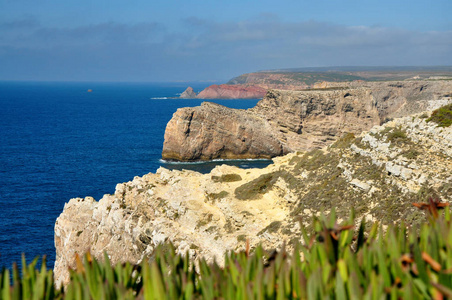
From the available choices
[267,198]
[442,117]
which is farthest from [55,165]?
[442,117]

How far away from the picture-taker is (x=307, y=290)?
7273mm

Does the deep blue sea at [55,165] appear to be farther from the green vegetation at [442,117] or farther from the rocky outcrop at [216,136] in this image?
the green vegetation at [442,117]

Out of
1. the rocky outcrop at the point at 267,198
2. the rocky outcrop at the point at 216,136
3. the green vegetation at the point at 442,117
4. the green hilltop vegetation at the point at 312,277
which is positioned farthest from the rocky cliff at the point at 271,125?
the green hilltop vegetation at the point at 312,277

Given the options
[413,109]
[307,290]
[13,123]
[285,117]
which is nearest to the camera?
[307,290]

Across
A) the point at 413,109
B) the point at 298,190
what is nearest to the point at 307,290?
the point at 298,190

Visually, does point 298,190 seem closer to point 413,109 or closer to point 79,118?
point 413,109

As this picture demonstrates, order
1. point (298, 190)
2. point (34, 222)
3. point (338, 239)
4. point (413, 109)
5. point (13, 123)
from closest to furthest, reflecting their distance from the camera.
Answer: point (338, 239) < point (298, 190) < point (34, 222) < point (413, 109) < point (13, 123)

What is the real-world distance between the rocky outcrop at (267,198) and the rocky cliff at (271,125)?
52.0 meters

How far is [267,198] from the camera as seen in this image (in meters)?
31.2

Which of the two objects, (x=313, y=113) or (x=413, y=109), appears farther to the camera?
(x=413, y=109)

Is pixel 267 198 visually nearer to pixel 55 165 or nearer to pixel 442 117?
pixel 442 117

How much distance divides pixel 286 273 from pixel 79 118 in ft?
538

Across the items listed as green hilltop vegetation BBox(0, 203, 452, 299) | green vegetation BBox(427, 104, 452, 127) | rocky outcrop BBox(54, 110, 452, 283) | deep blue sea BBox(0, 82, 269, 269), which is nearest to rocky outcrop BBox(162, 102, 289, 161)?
deep blue sea BBox(0, 82, 269, 269)

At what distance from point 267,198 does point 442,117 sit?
40.7 ft
